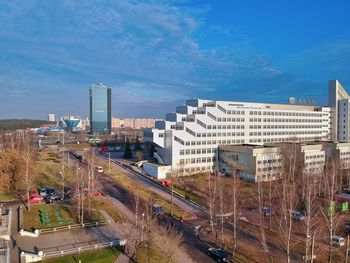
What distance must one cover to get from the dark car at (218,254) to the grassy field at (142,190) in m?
10.2

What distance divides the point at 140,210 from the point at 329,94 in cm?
8421

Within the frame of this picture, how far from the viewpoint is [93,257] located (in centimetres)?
2297

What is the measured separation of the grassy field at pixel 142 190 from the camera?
3534cm

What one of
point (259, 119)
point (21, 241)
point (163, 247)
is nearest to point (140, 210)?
point (163, 247)

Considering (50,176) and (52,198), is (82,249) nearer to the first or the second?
(52,198)

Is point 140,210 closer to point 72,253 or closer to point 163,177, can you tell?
point 72,253

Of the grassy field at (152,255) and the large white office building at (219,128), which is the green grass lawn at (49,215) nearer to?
the grassy field at (152,255)

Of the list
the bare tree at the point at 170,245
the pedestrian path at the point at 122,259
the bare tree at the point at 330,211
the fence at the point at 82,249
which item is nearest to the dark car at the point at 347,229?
the bare tree at the point at 330,211

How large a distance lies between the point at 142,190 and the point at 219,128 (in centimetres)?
2606

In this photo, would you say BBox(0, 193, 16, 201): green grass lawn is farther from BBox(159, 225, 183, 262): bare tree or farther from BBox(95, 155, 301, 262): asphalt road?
BBox(159, 225, 183, 262): bare tree

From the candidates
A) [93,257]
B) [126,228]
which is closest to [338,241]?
[126,228]

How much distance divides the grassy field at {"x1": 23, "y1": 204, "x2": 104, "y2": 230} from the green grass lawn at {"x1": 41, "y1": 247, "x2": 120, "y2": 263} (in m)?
7.47

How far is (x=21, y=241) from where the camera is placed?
25.3 meters

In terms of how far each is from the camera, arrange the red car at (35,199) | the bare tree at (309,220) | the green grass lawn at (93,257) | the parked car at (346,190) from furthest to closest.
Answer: the parked car at (346,190)
the red car at (35,199)
the green grass lawn at (93,257)
the bare tree at (309,220)
